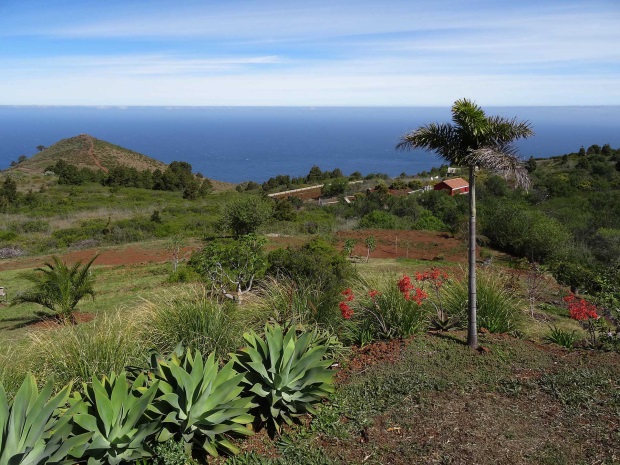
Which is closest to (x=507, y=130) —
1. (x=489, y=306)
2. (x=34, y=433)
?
(x=489, y=306)

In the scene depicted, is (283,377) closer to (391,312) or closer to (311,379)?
(311,379)

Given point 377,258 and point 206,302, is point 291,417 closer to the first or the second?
point 206,302

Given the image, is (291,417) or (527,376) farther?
(527,376)

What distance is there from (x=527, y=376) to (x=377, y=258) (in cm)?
1671

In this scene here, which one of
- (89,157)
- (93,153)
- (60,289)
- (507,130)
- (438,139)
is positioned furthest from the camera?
(93,153)

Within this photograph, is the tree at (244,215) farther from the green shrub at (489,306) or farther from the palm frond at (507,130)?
the palm frond at (507,130)

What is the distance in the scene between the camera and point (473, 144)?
6.90 metres

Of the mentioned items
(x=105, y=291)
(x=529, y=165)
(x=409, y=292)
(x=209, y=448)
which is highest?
(x=529, y=165)

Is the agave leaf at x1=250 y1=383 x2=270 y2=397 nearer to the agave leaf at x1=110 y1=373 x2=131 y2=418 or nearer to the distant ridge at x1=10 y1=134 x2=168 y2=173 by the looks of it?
the agave leaf at x1=110 y1=373 x2=131 y2=418

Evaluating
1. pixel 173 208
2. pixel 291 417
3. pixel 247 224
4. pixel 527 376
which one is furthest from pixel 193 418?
pixel 173 208

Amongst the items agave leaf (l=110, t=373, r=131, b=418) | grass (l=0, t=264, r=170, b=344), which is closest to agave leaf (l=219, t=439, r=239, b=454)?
agave leaf (l=110, t=373, r=131, b=418)

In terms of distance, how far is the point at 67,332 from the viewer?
645 centimetres

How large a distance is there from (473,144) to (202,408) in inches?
190

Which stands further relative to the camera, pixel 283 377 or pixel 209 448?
pixel 283 377
